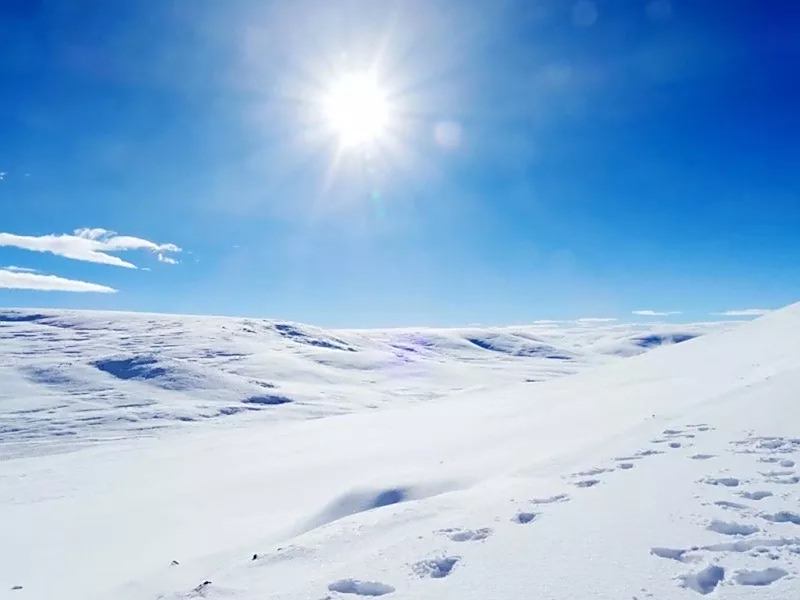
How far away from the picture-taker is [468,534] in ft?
18.5

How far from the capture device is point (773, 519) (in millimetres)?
5176

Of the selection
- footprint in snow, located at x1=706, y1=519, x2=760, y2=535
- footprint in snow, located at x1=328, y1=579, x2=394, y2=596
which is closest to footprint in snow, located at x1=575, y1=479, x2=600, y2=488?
footprint in snow, located at x1=706, y1=519, x2=760, y2=535

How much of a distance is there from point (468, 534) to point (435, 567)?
0.83m

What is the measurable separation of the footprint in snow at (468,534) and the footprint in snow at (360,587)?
1129mm

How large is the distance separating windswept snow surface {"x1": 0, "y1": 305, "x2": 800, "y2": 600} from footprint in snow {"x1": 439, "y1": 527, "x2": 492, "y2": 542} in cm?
3

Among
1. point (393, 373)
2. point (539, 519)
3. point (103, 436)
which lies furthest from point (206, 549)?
point (393, 373)

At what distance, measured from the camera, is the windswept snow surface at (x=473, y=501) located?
4.65 metres

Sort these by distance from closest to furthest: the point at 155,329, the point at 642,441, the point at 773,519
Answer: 1. the point at 773,519
2. the point at 642,441
3. the point at 155,329

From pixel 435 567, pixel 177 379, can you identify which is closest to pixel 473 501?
pixel 435 567

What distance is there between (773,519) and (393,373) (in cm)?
9316

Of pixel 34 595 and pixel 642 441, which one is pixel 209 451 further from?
pixel 642 441

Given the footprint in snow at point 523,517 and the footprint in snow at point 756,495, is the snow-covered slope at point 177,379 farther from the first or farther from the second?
the footprint in snow at point 756,495

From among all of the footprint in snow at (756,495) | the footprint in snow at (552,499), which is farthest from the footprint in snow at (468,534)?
the footprint in snow at (756,495)

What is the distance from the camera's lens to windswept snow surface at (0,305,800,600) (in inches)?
183
